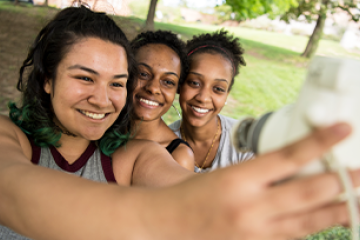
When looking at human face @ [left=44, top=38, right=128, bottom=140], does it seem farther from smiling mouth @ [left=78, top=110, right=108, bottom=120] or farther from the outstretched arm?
the outstretched arm

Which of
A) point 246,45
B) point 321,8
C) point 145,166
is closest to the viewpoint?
point 145,166

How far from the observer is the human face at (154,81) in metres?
2.39

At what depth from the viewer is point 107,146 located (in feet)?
5.96

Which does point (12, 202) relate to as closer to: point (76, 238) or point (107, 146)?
point (76, 238)

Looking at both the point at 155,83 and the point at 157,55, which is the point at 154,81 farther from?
the point at 157,55

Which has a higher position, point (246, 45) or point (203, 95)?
point (203, 95)

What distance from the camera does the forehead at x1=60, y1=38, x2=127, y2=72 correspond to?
1.60m

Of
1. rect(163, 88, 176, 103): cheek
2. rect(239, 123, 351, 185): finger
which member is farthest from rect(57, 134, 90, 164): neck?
rect(239, 123, 351, 185): finger

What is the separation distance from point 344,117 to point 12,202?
92 cm

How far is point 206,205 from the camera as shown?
63cm

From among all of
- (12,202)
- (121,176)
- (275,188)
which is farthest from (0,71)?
(275,188)

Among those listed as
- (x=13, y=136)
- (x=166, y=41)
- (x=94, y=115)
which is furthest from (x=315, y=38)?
(x=13, y=136)

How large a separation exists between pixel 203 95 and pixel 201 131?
0.42 metres

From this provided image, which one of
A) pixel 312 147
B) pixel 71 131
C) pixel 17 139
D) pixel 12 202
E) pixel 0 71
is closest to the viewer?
pixel 312 147
